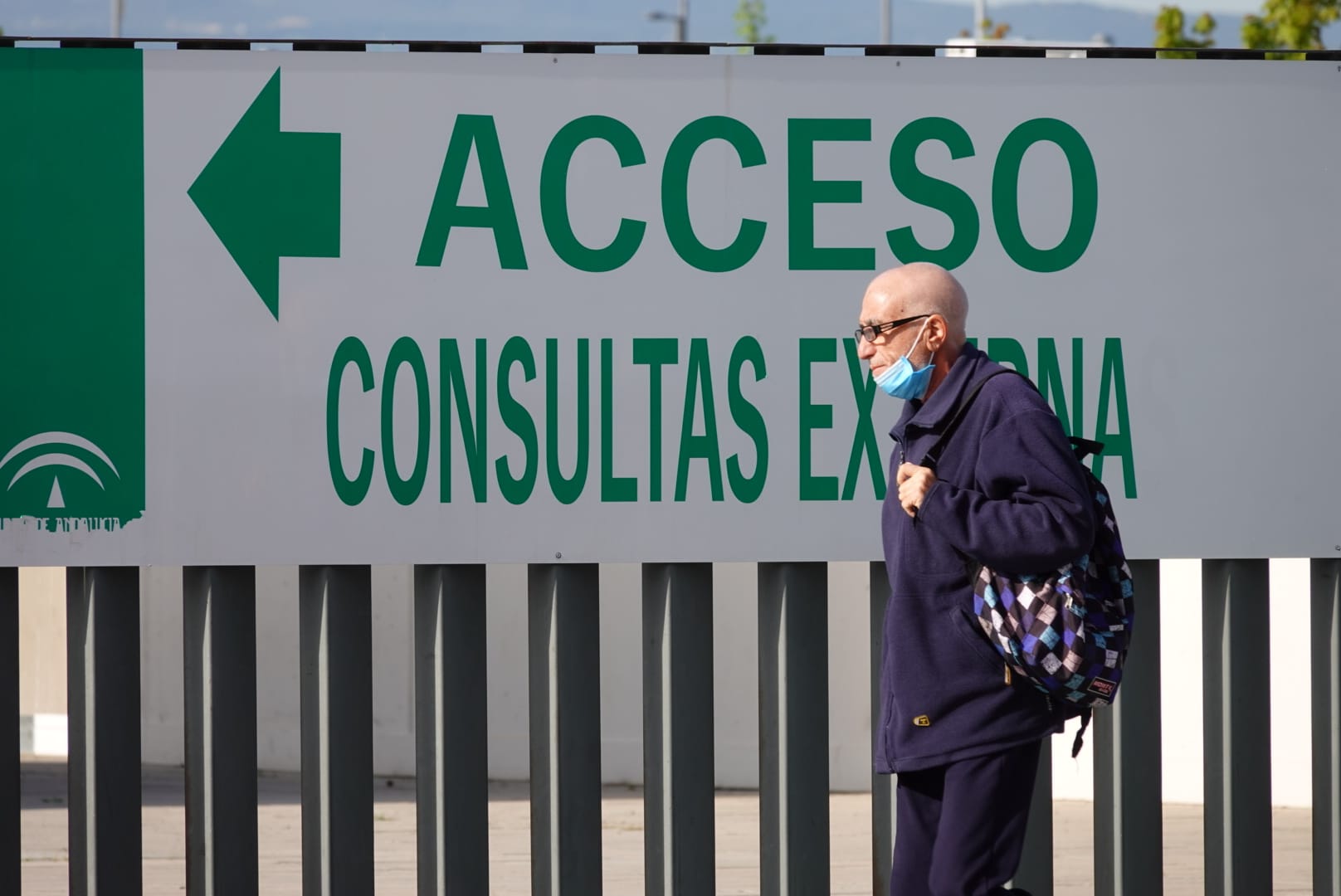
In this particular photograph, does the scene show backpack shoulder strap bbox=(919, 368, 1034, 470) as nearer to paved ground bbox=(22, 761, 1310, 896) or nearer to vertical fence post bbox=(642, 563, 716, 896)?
vertical fence post bbox=(642, 563, 716, 896)

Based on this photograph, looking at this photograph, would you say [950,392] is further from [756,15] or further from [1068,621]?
[756,15]

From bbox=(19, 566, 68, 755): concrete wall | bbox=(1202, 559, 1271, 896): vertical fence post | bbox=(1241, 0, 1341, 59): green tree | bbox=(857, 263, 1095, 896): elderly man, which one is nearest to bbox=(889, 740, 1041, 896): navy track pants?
bbox=(857, 263, 1095, 896): elderly man

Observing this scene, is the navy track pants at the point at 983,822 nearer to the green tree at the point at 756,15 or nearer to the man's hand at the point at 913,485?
the man's hand at the point at 913,485

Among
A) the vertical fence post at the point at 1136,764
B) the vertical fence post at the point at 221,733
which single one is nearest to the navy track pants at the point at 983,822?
the vertical fence post at the point at 1136,764

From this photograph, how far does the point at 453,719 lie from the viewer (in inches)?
167

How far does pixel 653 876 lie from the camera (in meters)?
4.28

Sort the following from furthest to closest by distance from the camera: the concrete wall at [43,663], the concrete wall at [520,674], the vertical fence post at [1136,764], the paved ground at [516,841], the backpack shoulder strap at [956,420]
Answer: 1. the concrete wall at [43,663]
2. the concrete wall at [520,674]
3. the paved ground at [516,841]
4. the vertical fence post at [1136,764]
5. the backpack shoulder strap at [956,420]

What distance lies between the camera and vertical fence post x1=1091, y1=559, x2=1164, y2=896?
4348mm

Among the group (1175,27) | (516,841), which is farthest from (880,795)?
(1175,27)

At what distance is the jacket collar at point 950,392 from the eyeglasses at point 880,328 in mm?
126

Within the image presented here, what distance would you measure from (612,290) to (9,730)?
82.3 inches

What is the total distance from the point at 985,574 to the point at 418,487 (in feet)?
5.81

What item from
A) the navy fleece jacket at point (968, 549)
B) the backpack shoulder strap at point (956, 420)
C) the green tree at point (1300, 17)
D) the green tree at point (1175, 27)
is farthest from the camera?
the green tree at point (1175, 27)

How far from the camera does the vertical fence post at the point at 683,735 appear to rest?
14.0 ft
